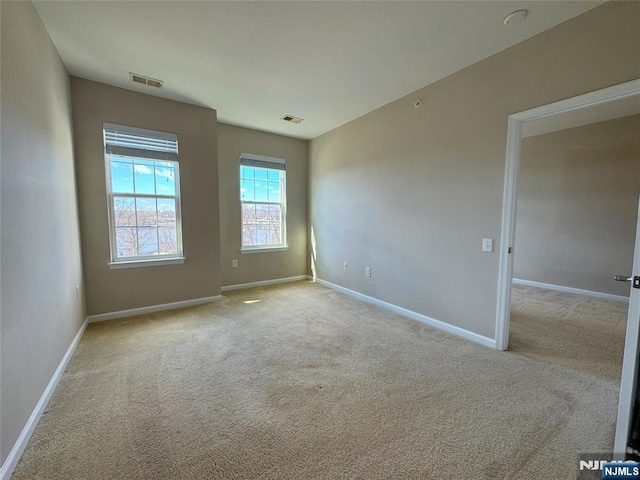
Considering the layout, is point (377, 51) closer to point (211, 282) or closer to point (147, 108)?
point (147, 108)

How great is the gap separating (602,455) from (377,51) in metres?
3.11

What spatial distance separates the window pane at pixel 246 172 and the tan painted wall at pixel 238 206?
0.34 feet

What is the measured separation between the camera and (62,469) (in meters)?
1.26

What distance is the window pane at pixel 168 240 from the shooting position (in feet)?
11.3

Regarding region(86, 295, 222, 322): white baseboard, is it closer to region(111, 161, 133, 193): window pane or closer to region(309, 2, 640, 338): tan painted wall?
region(111, 161, 133, 193): window pane

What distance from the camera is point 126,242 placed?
3.23 meters

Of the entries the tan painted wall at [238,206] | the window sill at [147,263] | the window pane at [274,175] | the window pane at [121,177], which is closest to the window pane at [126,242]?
the window sill at [147,263]

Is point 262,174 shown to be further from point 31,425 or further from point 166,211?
point 31,425

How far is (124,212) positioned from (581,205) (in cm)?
662

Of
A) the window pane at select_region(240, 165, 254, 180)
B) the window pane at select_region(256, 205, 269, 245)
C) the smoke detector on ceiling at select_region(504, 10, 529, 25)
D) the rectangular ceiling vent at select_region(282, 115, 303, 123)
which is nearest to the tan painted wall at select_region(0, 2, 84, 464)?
the window pane at select_region(240, 165, 254, 180)

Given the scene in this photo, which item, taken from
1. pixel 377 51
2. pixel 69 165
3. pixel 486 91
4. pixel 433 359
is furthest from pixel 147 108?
pixel 433 359

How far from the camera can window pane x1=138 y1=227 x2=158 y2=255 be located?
3.32 m

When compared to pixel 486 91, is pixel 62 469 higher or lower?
lower

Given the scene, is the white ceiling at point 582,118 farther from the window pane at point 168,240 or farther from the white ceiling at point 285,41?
the window pane at point 168,240
